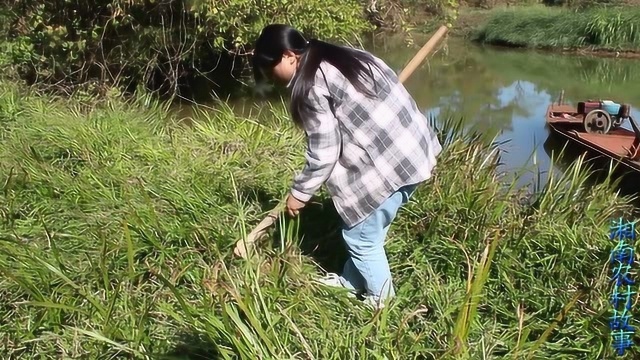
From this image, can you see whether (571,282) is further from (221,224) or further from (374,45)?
(374,45)

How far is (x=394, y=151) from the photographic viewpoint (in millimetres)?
2572

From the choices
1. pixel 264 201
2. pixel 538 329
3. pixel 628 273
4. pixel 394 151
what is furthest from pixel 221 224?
pixel 628 273

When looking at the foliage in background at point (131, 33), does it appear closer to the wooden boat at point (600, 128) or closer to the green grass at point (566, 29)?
the wooden boat at point (600, 128)

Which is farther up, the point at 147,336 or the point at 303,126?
the point at 303,126

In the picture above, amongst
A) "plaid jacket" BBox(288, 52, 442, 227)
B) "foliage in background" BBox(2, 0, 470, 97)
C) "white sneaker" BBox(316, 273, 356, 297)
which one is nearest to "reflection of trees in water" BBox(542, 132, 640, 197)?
"foliage in background" BBox(2, 0, 470, 97)

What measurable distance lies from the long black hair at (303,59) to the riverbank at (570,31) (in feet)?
55.8

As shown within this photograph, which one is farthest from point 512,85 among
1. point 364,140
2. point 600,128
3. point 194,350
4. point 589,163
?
point 194,350

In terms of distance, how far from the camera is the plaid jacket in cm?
254

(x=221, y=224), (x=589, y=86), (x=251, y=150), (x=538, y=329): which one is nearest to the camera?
(x=538, y=329)

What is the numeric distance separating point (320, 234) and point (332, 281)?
22.7 inches

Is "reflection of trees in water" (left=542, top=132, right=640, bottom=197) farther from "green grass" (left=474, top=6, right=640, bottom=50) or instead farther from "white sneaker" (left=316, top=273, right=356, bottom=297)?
"green grass" (left=474, top=6, right=640, bottom=50)

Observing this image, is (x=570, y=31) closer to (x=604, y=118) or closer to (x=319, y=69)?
(x=604, y=118)

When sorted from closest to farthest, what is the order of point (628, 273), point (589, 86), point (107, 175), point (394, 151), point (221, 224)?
1. point (394, 151)
2. point (628, 273)
3. point (221, 224)
4. point (107, 175)
5. point (589, 86)

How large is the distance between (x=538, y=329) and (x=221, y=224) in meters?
1.61
